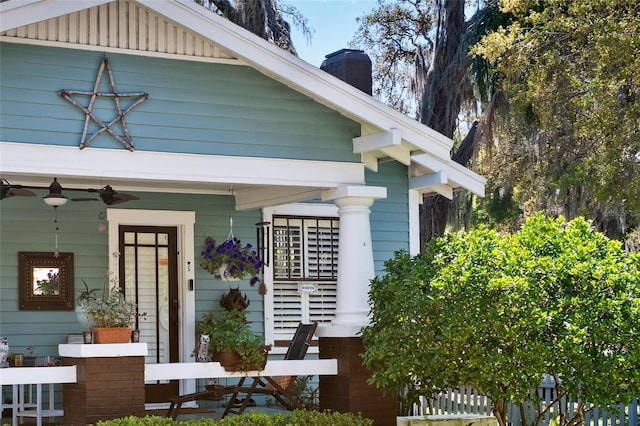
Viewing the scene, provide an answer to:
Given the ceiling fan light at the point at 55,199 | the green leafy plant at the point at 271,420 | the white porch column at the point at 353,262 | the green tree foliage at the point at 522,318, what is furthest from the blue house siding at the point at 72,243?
the green tree foliage at the point at 522,318

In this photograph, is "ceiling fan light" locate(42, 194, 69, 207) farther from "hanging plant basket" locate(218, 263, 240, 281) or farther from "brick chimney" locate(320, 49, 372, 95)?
"brick chimney" locate(320, 49, 372, 95)

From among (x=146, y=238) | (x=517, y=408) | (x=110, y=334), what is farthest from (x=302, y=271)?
(x=110, y=334)

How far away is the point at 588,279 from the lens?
29.8ft

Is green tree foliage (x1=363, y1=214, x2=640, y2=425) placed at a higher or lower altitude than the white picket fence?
higher

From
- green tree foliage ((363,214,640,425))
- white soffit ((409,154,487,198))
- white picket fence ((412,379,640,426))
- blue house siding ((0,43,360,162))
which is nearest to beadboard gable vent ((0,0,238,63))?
blue house siding ((0,43,360,162))

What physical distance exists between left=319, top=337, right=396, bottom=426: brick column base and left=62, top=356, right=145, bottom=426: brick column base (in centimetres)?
216

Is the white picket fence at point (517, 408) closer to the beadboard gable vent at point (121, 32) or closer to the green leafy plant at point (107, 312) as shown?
the green leafy plant at point (107, 312)

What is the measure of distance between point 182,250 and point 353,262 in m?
2.77

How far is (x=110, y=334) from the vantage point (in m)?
9.17

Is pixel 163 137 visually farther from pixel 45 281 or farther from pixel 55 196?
pixel 45 281

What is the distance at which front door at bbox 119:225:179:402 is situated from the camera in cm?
1205

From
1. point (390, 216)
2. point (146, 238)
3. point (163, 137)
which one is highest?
point (163, 137)

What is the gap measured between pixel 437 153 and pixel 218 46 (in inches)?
102

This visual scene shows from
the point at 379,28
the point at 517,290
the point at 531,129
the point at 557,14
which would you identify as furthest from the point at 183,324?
the point at 379,28
